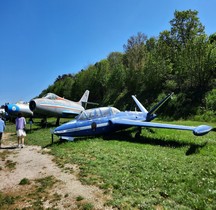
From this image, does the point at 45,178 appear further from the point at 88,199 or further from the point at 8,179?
the point at 88,199

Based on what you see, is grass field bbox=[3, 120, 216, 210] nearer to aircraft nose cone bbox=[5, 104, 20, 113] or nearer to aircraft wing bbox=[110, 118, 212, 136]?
aircraft wing bbox=[110, 118, 212, 136]

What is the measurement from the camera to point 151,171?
7258mm

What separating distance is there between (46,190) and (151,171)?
343 cm

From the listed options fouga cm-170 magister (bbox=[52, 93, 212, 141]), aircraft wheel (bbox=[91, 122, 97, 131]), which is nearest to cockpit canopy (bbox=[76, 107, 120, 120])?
fouga cm-170 magister (bbox=[52, 93, 212, 141])

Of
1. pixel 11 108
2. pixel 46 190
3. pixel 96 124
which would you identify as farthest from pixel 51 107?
pixel 46 190

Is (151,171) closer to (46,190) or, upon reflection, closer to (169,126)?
(46,190)

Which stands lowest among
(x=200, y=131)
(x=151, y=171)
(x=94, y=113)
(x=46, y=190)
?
(x=46, y=190)

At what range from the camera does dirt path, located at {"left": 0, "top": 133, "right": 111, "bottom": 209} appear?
18.1ft

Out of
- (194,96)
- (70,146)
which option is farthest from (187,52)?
(70,146)

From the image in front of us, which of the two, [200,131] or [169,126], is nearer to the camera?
[200,131]

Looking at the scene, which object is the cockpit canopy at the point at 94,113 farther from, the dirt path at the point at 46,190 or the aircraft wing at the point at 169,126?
the dirt path at the point at 46,190

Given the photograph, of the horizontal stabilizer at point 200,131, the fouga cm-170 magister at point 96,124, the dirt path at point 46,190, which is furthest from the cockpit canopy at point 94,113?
the horizontal stabilizer at point 200,131

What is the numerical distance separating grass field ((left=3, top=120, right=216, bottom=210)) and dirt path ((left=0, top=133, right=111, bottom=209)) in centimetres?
38

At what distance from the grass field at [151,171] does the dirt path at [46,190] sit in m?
0.38
